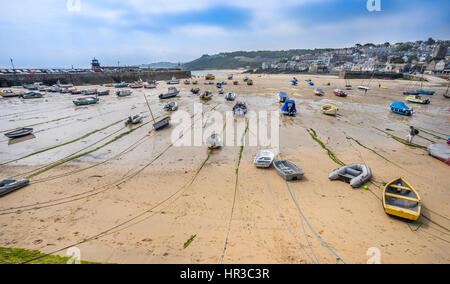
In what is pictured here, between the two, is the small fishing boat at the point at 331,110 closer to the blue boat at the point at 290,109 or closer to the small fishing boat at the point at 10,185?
the blue boat at the point at 290,109

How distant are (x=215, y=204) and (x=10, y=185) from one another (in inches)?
537

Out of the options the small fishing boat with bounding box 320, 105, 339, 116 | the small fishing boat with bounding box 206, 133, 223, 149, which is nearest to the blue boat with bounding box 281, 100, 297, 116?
the small fishing boat with bounding box 320, 105, 339, 116

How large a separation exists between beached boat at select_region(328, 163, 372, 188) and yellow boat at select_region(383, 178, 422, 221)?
53.7 inches

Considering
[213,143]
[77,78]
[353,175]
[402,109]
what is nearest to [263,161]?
[213,143]

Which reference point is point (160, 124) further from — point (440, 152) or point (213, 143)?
point (440, 152)

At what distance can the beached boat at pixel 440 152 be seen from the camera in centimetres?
1474

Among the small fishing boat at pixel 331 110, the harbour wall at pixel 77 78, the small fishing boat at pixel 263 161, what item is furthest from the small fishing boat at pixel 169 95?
the small fishing boat at pixel 263 161

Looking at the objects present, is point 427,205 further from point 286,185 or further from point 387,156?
point 286,185

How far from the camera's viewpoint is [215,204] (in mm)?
10898

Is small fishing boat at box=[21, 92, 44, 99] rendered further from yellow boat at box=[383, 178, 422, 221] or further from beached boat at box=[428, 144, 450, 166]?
beached boat at box=[428, 144, 450, 166]

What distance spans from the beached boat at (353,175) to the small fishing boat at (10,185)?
2139 centimetres

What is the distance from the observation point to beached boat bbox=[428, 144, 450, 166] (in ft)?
48.4
